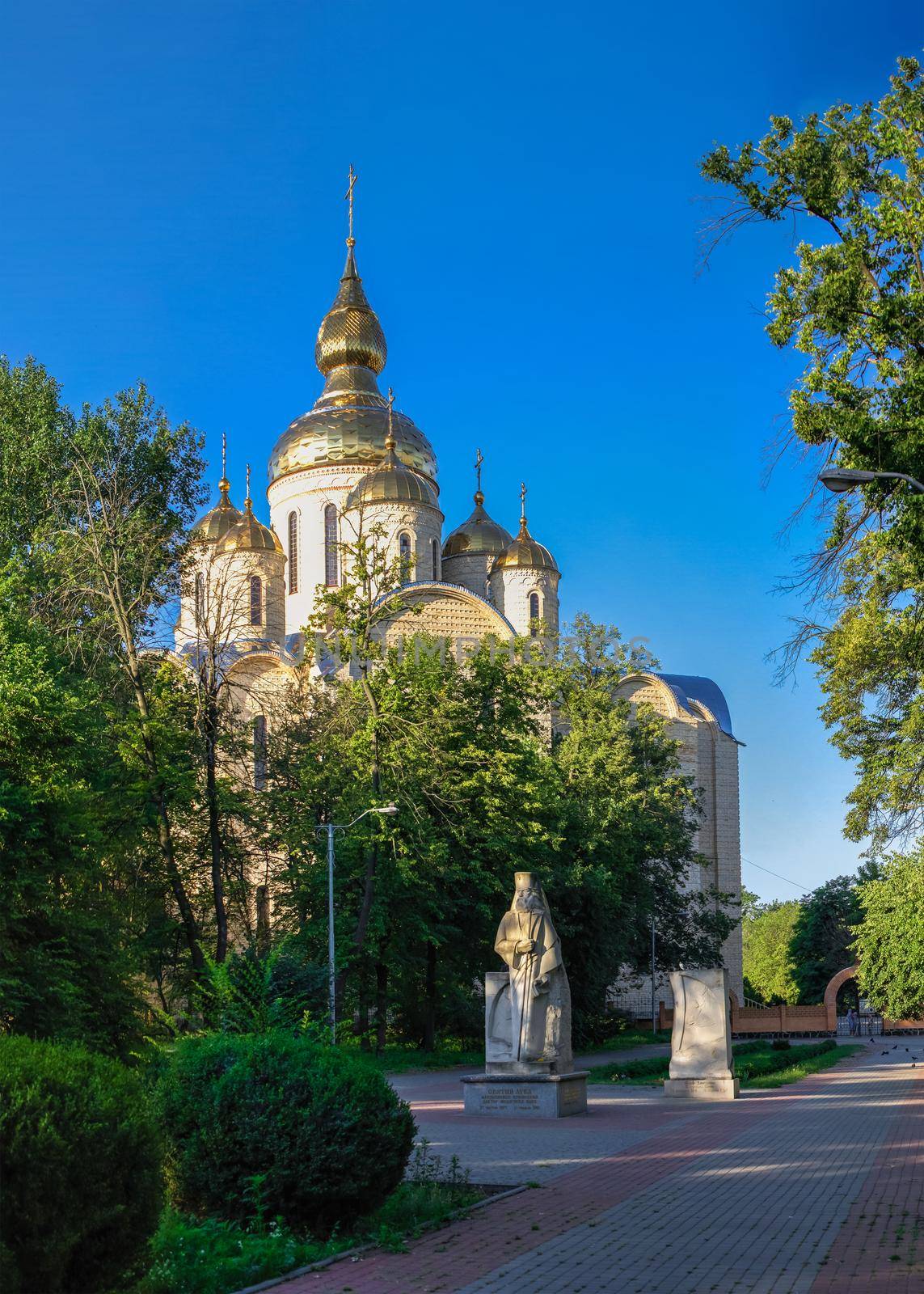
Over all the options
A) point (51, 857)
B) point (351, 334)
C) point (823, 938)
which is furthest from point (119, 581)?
point (823, 938)

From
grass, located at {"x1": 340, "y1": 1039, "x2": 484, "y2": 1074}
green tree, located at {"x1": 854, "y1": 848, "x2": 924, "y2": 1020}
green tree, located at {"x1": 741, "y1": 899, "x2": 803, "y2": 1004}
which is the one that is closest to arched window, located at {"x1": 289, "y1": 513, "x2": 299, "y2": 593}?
grass, located at {"x1": 340, "y1": 1039, "x2": 484, "y2": 1074}

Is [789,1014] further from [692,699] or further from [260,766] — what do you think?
[260,766]

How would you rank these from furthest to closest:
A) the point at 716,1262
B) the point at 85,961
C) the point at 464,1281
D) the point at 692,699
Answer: the point at 692,699 < the point at 85,961 < the point at 716,1262 < the point at 464,1281

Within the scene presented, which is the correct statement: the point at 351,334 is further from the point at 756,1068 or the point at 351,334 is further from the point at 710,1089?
the point at 710,1089

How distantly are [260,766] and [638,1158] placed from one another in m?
25.8

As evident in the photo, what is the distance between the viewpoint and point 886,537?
14914 mm

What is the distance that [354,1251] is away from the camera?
921 centimetres

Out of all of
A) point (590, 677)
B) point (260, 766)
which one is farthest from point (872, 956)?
point (260, 766)

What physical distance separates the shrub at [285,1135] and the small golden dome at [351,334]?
55387 millimetres

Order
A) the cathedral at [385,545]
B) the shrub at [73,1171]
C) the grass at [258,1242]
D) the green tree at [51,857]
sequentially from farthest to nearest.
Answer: the cathedral at [385,545] → the green tree at [51,857] → the grass at [258,1242] → the shrub at [73,1171]

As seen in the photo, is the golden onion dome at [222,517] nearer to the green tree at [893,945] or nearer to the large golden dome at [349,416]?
the large golden dome at [349,416]

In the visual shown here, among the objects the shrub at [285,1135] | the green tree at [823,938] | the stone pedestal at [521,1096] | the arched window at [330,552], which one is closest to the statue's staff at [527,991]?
the stone pedestal at [521,1096]

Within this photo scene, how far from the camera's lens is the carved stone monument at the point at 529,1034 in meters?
18.6

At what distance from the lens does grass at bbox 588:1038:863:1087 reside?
25.7 metres
